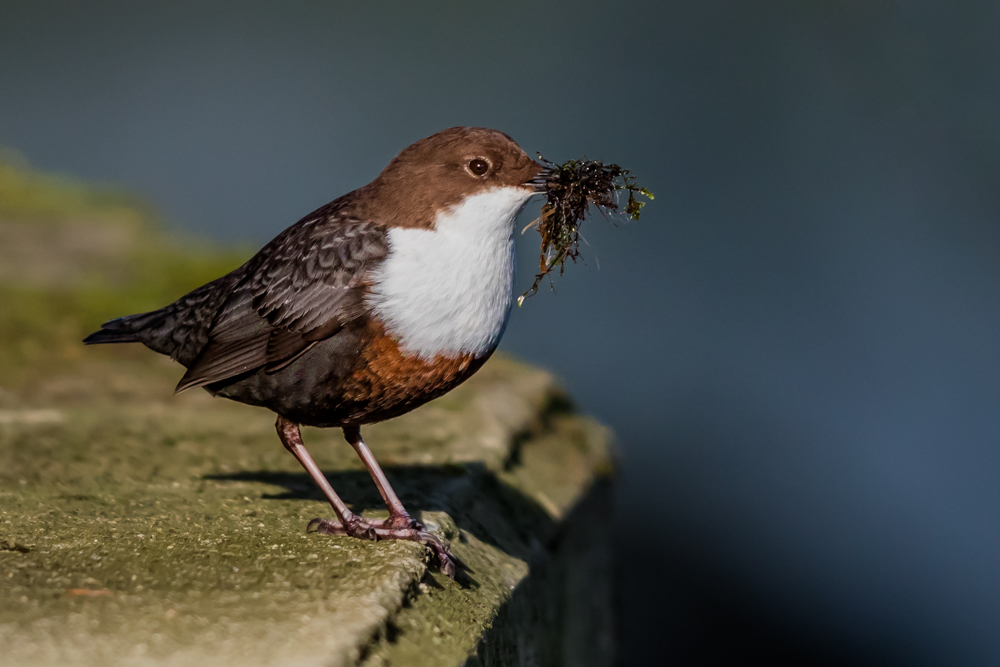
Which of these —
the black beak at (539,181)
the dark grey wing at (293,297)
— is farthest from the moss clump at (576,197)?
the dark grey wing at (293,297)

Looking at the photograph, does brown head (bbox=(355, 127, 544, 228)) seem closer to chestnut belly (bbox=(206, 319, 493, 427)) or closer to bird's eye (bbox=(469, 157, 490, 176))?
bird's eye (bbox=(469, 157, 490, 176))

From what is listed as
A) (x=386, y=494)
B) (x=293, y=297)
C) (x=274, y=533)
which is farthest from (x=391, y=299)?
(x=274, y=533)

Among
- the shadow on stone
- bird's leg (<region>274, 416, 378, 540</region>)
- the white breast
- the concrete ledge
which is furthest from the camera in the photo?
the shadow on stone

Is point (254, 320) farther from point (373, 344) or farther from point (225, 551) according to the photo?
point (225, 551)

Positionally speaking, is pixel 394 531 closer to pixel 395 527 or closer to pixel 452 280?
pixel 395 527

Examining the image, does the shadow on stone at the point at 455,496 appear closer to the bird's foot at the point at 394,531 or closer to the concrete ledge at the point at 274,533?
the concrete ledge at the point at 274,533

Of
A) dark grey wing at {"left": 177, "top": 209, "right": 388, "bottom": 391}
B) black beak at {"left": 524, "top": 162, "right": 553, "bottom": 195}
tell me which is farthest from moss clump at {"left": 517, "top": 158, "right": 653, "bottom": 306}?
dark grey wing at {"left": 177, "top": 209, "right": 388, "bottom": 391}
